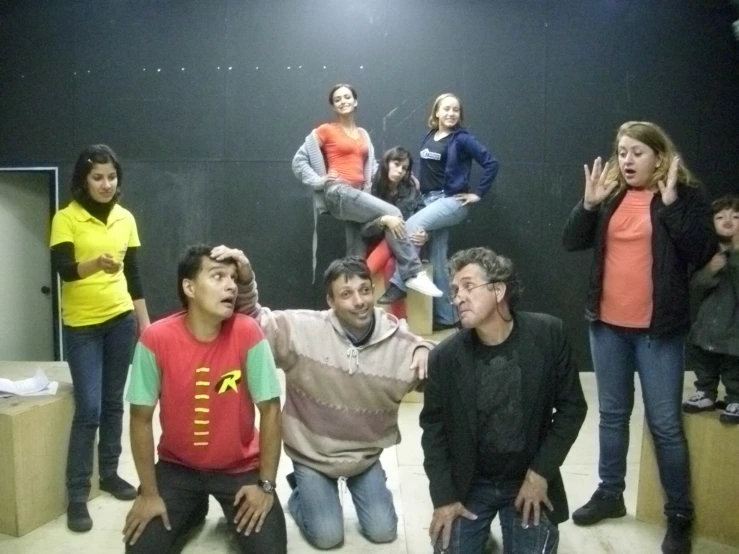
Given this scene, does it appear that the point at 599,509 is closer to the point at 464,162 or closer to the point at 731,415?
the point at 731,415

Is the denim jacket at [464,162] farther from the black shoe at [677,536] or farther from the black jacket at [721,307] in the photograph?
the black shoe at [677,536]

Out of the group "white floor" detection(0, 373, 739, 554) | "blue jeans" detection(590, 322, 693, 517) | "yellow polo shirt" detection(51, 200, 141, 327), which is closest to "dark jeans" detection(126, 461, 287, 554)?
"white floor" detection(0, 373, 739, 554)

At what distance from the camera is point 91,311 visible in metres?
2.81

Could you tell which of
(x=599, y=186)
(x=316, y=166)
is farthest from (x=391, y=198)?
(x=599, y=186)

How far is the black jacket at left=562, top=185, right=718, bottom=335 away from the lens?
2418 millimetres

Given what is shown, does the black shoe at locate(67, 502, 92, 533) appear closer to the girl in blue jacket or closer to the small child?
the girl in blue jacket

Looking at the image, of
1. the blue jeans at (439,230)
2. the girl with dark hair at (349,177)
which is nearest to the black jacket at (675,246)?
the girl with dark hair at (349,177)

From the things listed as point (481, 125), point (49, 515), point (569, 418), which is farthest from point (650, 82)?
point (49, 515)

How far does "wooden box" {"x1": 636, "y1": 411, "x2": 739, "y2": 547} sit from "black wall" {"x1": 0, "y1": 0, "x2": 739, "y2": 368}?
2.48 metres

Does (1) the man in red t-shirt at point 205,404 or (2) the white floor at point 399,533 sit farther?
(2) the white floor at point 399,533

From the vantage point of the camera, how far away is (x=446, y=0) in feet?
15.8

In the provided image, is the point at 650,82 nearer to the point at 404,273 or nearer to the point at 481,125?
the point at 481,125

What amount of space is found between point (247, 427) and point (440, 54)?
318cm

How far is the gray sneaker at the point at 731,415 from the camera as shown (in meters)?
2.58
